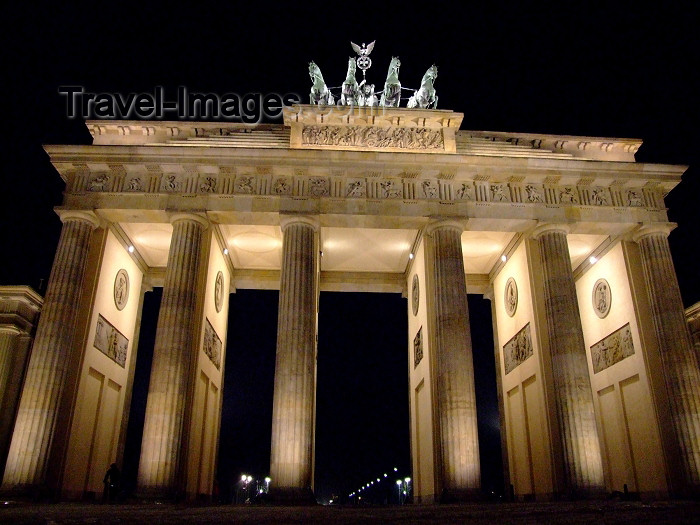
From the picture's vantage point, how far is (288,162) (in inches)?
858

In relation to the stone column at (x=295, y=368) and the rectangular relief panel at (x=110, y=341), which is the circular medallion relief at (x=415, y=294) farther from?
the rectangular relief panel at (x=110, y=341)

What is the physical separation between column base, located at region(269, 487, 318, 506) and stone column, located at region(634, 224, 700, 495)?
12639 millimetres

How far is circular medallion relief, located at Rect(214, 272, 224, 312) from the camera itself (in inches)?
981

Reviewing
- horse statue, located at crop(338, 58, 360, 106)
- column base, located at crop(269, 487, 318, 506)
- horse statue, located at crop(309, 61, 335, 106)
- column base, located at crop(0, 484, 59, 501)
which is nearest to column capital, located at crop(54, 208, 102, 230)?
column base, located at crop(0, 484, 59, 501)

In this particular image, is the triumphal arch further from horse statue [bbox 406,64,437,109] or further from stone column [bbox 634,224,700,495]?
horse statue [bbox 406,64,437,109]

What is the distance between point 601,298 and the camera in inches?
979

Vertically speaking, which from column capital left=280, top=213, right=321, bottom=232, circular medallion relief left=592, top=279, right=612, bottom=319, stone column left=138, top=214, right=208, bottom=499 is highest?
column capital left=280, top=213, right=321, bottom=232

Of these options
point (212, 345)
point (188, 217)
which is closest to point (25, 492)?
point (212, 345)

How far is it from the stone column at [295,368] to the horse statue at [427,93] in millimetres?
7634

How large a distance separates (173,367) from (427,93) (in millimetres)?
15135

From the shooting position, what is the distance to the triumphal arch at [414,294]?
1889cm

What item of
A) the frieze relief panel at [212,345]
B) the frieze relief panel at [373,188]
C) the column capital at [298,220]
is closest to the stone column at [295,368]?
the column capital at [298,220]

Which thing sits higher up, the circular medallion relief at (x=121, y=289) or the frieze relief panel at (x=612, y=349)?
the circular medallion relief at (x=121, y=289)

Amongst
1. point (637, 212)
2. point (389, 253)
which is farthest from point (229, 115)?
point (637, 212)
